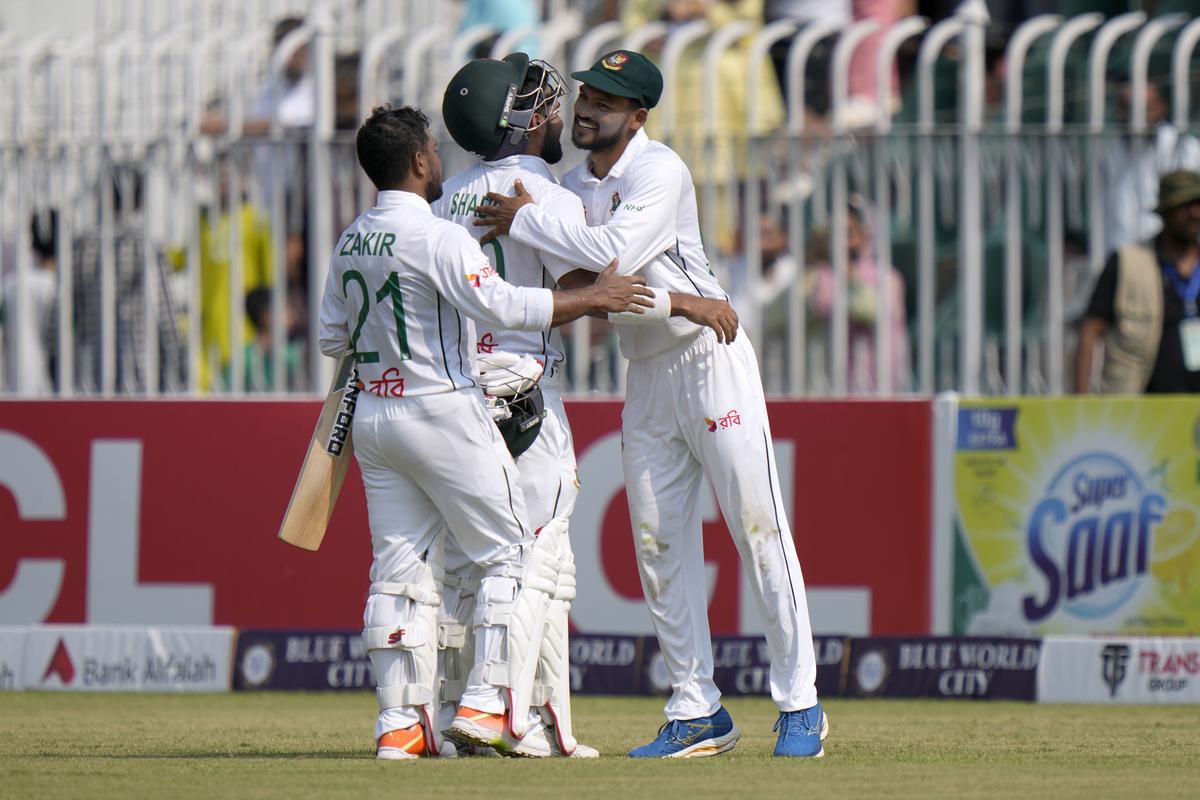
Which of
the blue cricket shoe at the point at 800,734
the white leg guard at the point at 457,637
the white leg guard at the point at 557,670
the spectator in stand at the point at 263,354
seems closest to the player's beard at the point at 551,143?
the white leg guard at the point at 557,670

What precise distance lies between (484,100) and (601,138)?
1.40 feet

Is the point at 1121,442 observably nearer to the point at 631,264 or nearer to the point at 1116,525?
the point at 1116,525

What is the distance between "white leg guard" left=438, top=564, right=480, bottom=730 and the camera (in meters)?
7.66

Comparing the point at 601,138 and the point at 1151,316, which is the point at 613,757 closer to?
the point at 601,138

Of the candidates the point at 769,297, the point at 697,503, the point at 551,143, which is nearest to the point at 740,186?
the point at 769,297

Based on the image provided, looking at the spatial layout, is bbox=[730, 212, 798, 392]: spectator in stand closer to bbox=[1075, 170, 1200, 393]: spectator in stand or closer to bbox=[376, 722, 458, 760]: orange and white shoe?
bbox=[1075, 170, 1200, 393]: spectator in stand

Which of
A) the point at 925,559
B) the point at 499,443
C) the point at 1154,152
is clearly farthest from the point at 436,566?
the point at 1154,152

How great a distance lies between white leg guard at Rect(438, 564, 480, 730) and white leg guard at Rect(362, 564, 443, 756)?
8.8 inches

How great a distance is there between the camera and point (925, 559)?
11211 millimetres

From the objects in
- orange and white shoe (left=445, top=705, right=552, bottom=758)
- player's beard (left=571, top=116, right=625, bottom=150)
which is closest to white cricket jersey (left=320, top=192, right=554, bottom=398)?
player's beard (left=571, top=116, right=625, bottom=150)

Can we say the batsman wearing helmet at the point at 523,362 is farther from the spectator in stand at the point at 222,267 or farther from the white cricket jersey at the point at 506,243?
the spectator in stand at the point at 222,267

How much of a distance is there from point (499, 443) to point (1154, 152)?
17.5 ft

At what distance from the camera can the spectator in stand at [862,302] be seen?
1150cm

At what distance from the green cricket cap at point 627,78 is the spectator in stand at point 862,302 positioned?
13.1 feet
